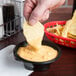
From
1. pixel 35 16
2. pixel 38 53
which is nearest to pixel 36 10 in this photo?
pixel 35 16

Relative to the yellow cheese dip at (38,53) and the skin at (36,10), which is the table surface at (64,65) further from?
the skin at (36,10)

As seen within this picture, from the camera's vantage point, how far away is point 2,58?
707 millimetres

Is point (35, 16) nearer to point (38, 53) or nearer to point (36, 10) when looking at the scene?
point (36, 10)

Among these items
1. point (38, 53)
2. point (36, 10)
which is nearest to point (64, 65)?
point (38, 53)

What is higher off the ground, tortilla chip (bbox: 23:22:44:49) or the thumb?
the thumb

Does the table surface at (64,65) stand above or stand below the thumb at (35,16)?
below

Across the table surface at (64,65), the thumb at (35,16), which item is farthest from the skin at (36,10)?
the table surface at (64,65)

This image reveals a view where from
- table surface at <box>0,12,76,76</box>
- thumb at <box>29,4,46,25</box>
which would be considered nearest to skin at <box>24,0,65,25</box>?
thumb at <box>29,4,46,25</box>

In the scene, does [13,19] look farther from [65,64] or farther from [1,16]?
[65,64]

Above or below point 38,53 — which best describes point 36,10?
above

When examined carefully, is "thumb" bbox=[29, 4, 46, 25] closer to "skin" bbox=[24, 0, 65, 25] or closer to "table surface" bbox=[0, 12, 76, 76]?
"skin" bbox=[24, 0, 65, 25]

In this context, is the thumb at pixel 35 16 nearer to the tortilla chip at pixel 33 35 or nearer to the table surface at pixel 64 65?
the tortilla chip at pixel 33 35

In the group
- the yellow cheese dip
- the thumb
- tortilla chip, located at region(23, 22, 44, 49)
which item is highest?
the thumb

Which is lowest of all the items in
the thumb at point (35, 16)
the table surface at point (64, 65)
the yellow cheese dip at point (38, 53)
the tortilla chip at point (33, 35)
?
the table surface at point (64, 65)
